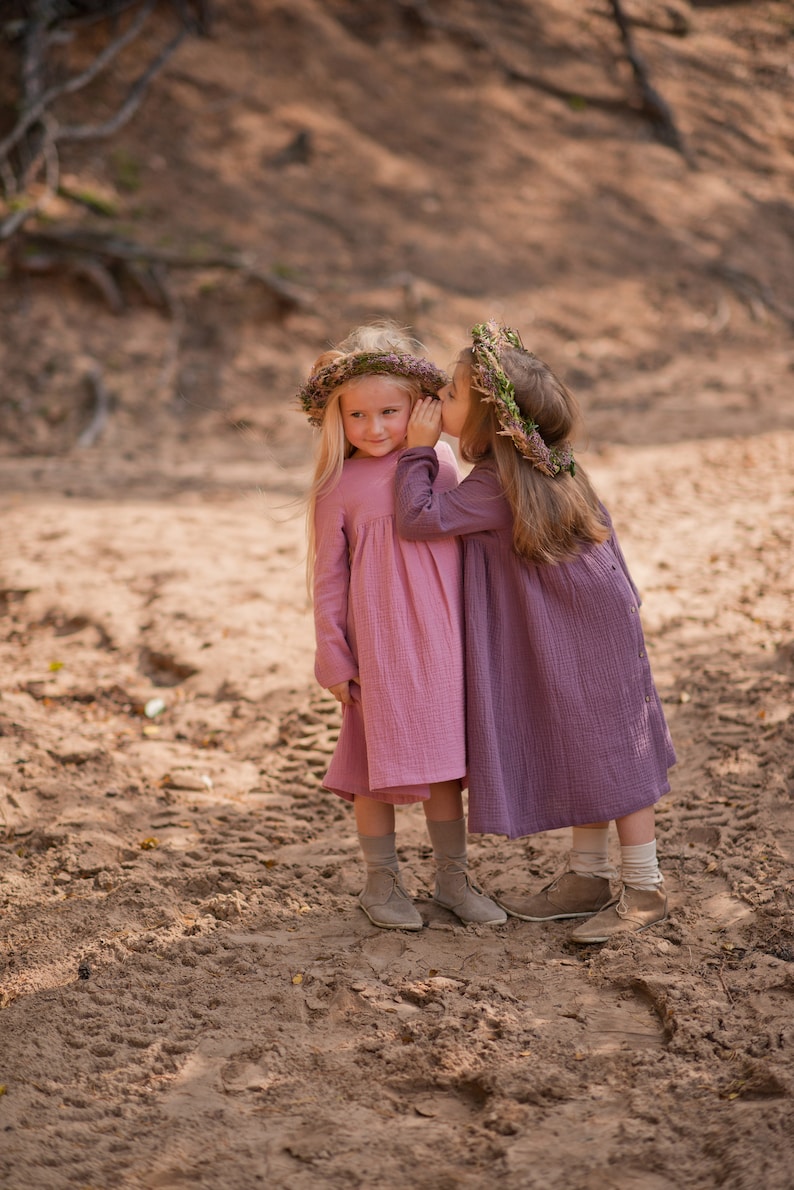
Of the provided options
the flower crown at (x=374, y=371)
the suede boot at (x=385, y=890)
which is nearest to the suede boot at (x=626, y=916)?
the suede boot at (x=385, y=890)

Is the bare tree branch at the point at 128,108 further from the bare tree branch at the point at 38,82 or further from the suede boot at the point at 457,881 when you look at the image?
the suede boot at the point at 457,881

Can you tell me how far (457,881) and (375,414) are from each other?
1.35m

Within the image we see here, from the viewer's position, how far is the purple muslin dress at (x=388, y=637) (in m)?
2.74

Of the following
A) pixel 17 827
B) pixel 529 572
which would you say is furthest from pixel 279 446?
pixel 529 572

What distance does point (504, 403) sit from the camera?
2.66 metres

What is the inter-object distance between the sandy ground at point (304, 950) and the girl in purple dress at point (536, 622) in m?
0.39

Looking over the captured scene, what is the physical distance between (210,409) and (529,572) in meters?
6.46

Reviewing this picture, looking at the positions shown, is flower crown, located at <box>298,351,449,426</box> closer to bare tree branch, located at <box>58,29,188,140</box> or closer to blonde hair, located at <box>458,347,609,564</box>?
blonde hair, located at <box>458,347,609,564</box>

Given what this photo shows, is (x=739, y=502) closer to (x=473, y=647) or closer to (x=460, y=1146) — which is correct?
(x=473, y=647)

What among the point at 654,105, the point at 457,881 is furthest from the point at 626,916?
the point at 654,105

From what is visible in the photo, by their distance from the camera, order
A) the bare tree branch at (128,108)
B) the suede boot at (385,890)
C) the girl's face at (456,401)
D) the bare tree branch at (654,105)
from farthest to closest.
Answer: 1. the bare tree branch at (654,105)
2. the bare tree branch at (128,108)
3. the suede boot at (385,890)
4. the girl's face at (456,401)

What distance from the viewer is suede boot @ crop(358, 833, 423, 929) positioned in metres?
2.97

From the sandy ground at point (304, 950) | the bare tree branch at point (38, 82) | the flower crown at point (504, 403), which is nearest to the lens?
the sandy ground at point (304, 950)

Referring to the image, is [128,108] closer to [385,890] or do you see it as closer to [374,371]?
[374,371]
